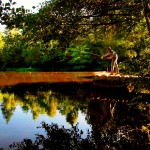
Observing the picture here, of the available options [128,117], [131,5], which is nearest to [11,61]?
[128,117]

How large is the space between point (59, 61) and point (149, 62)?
5444cm

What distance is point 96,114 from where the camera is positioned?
45.4 ft

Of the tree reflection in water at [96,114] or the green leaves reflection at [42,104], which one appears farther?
the green leaves reflection at [42,104]

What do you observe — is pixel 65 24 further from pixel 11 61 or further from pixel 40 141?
pixel 11 61

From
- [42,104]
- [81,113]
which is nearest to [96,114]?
[81,113]

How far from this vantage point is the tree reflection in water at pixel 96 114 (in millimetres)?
8234

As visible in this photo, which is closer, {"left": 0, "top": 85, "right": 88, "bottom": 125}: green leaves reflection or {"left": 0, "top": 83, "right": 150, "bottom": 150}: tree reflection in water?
{"left": 0, "top": 83, "right": 150, "bottom": 150}: tree reflection in water

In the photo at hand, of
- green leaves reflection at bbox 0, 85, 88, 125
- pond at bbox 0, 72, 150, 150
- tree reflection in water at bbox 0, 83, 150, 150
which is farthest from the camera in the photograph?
green leaves reflection at bbox 0, 85, 88, 125

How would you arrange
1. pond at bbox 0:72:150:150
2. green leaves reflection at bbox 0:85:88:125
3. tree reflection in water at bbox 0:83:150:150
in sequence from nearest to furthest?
tree reflection in water at bbox 0:83:150:150, pond at bbox 0:72:150:150, green leaves reflection at bbox 0:85:88:125

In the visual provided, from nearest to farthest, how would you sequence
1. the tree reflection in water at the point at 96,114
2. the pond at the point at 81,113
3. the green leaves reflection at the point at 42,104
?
the tree reflection in water at the point at 96,114 → the pond at the point at 81,113 → the green leaves reflection at the point at 42,104

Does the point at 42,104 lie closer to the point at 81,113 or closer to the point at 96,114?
the point at 81,113

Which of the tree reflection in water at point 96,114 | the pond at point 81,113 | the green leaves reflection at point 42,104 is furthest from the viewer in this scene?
the green leaves reflection at point 42,104

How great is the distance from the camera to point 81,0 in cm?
786

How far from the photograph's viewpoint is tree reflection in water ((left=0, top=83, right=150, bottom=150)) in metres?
8.23
